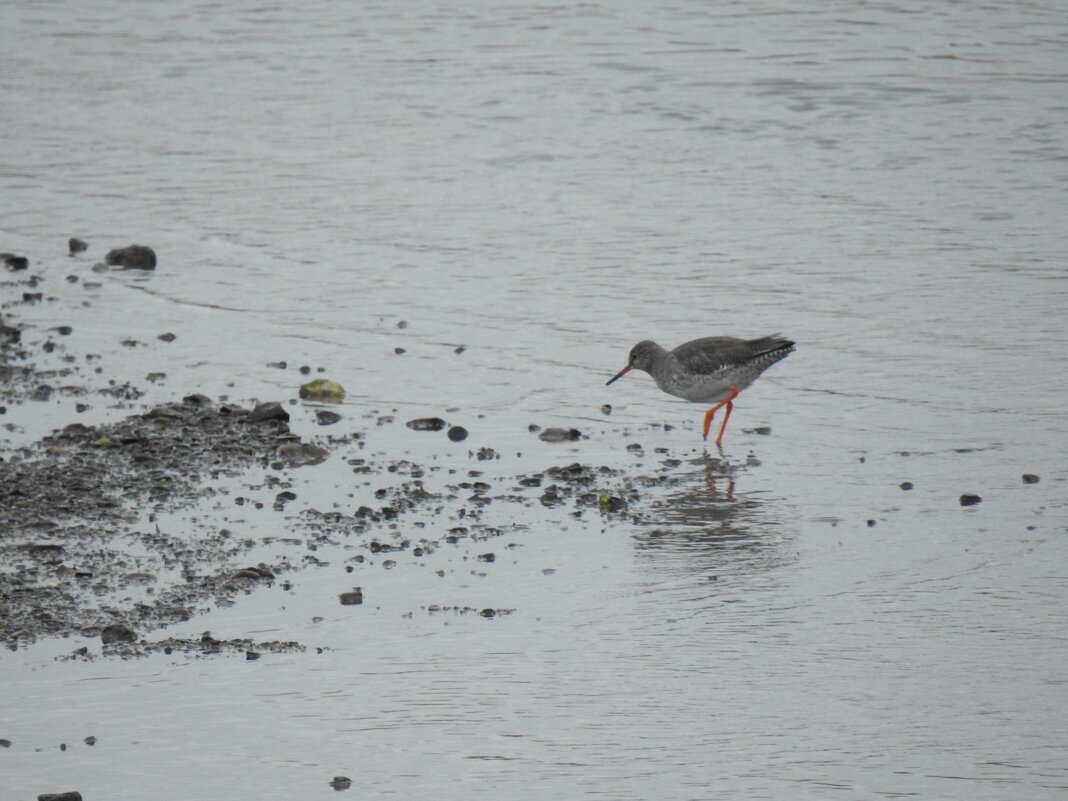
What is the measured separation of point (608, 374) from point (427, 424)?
1.92 metres

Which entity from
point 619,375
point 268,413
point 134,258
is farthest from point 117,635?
point 134,258

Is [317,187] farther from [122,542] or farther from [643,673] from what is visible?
[643,673]

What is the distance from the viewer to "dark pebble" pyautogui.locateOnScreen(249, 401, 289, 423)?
32.1ft

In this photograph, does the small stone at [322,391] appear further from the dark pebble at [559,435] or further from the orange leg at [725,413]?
the orange leg at [725,413]

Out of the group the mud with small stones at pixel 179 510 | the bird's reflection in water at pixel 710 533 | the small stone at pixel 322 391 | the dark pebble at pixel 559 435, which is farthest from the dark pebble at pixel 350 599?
the small stone at pixel 322 391

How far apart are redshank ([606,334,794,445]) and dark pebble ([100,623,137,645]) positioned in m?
4.51

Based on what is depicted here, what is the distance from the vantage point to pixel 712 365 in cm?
1009

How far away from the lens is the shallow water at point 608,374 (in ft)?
19.4

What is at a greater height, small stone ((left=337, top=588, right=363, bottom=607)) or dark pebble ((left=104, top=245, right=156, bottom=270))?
dark pebble ((left=104, top=245, right=156, bottom=270))

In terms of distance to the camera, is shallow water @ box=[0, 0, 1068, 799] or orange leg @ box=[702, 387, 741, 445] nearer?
shallow water @ box=[0, 0, 1068, 799]

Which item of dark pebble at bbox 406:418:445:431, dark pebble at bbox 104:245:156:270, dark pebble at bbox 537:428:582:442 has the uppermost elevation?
dark pebble at bbox 104:245:156:270

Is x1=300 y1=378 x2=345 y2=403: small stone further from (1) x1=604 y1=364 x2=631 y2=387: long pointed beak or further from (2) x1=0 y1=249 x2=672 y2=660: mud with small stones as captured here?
(1) x1=604 y1=364 x2=631 y2=387: long pointed beak

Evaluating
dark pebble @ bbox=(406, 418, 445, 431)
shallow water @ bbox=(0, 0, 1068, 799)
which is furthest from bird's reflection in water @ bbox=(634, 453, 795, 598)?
dark pebble @ bbox=(406, 418, 445, 431)

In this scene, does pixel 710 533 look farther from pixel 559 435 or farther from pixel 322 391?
pixel 322 391
